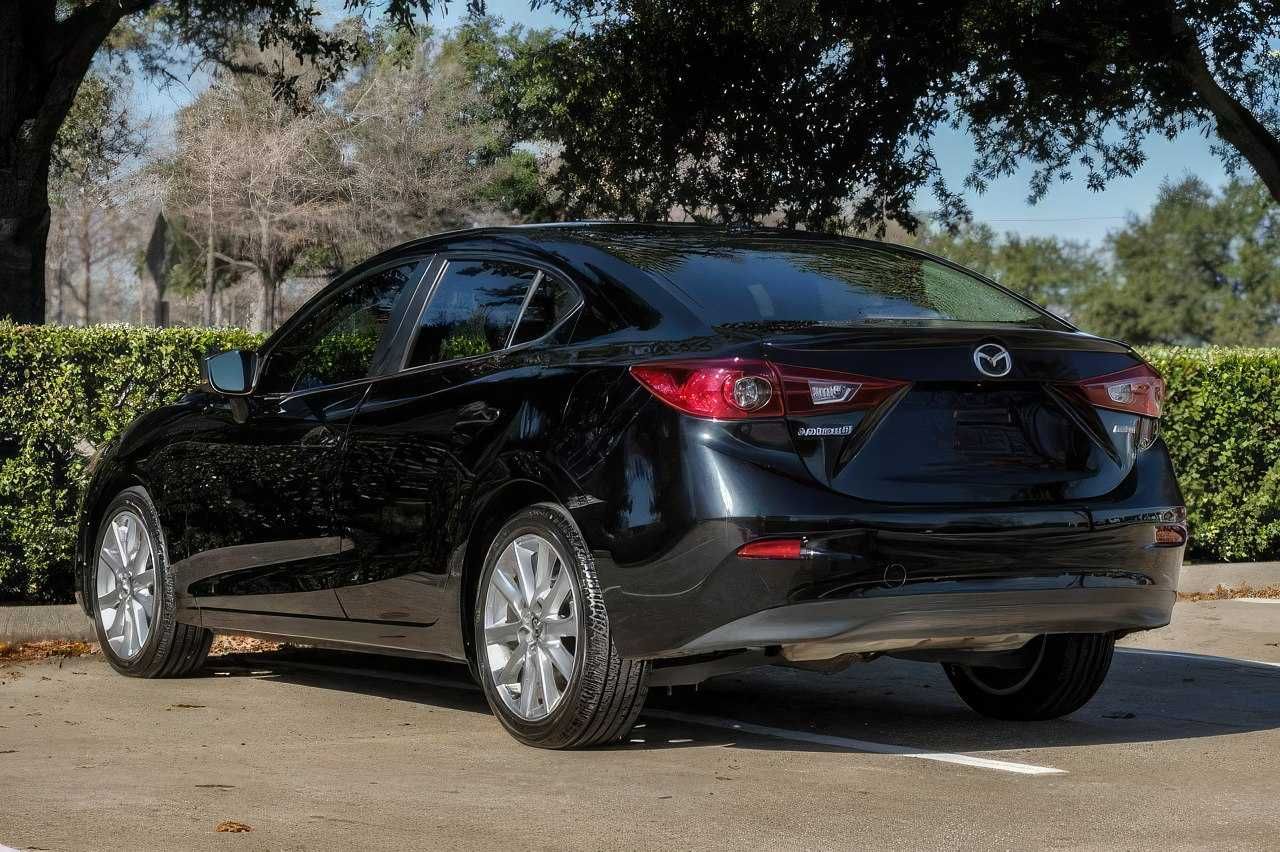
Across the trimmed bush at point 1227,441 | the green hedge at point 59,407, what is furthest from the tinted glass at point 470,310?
the trimmed bush at point 1227,441

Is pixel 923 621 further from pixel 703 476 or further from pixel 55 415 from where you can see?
pixel 55 415

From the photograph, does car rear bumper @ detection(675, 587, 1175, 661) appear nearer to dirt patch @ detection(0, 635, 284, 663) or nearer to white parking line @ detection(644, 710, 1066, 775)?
white parking line @ detection(644, 710, 1066, 775)

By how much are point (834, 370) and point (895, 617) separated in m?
0.74

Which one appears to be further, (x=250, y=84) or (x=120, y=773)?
(x=250, y=84)

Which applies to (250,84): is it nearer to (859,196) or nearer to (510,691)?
(859,196)

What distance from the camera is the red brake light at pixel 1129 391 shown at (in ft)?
19.0

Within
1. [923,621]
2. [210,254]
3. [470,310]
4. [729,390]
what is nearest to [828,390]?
[729,390]

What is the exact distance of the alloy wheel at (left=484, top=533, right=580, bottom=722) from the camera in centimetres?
583

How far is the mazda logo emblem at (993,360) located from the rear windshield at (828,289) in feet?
1.02

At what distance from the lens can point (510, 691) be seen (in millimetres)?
6086

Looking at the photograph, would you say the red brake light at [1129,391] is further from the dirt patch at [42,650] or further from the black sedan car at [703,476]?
the dirt patch at [42,650]

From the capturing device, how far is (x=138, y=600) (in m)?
7.99

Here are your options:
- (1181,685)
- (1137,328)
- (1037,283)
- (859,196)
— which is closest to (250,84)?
(859,196)

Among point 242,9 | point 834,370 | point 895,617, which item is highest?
point 242,9
